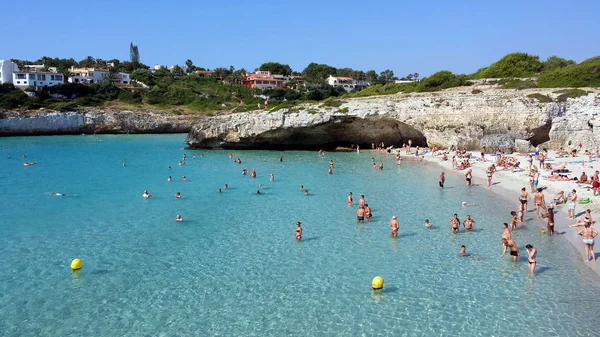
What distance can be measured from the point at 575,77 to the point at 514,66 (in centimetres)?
1535

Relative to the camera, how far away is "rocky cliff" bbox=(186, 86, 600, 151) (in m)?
35.7

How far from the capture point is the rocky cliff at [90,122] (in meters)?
65.0

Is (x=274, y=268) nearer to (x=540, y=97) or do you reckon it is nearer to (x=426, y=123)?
(x=426, y=123)

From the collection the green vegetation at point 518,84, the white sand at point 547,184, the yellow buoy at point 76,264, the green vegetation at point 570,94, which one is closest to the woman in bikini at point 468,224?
the white sand at point 547,184

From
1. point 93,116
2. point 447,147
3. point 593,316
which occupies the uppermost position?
point 93,116

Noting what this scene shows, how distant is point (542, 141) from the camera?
124ft

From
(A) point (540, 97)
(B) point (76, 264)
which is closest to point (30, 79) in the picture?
(A) point (540, 97)

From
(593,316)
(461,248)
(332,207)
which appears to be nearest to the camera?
(593,316)

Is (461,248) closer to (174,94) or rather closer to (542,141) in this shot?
(542,141)

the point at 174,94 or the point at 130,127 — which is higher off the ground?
the point at 174,94

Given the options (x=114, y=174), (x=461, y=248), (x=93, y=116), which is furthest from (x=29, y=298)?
(x=93, y=116)

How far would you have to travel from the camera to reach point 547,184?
76.8 ft

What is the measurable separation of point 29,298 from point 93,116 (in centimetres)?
6395

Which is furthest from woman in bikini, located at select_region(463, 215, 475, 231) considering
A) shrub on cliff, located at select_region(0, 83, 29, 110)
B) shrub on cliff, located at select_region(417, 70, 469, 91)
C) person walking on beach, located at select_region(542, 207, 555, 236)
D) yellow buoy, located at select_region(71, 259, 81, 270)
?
shrub on cliff, located at select_region(0, 83, 29, 110)
